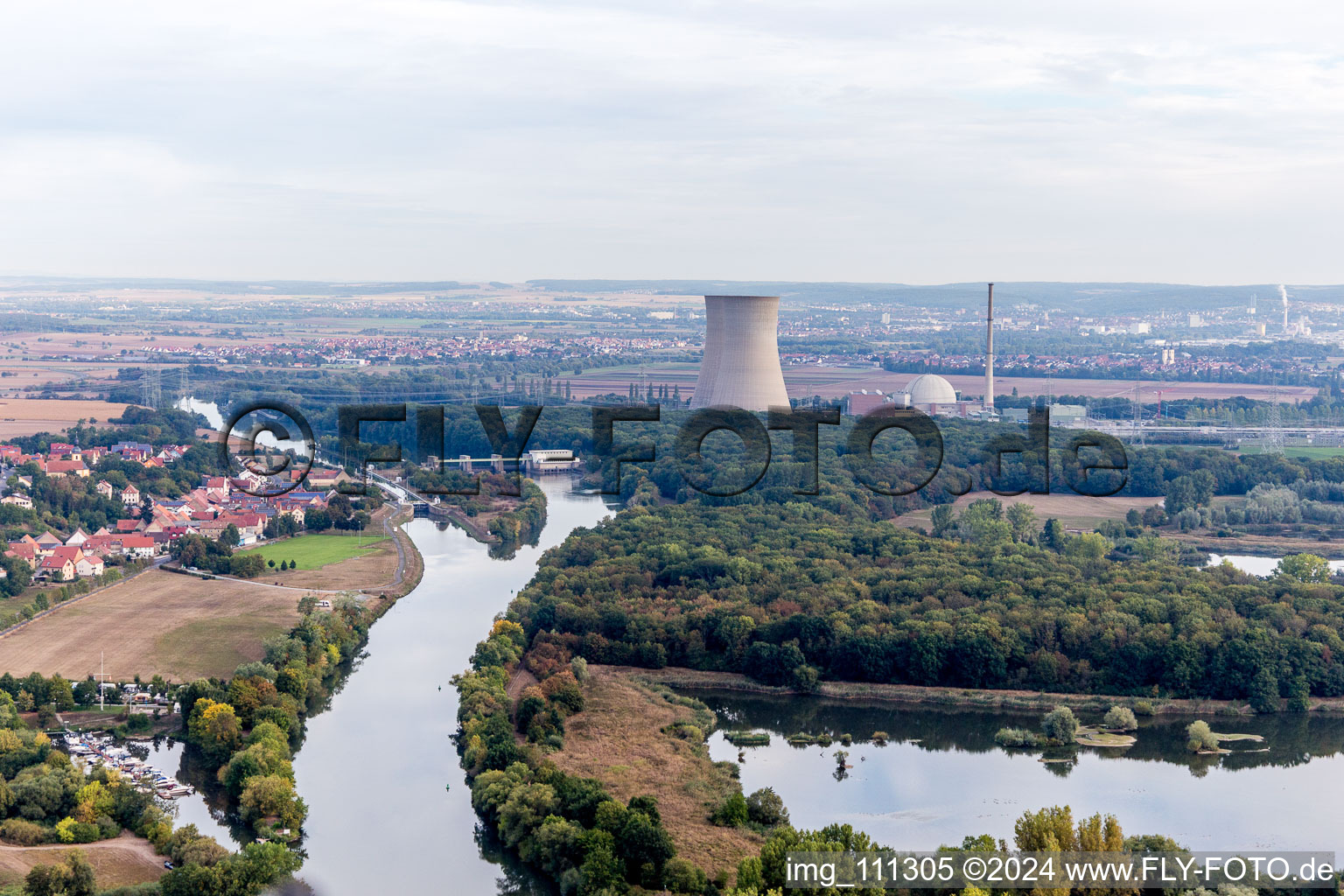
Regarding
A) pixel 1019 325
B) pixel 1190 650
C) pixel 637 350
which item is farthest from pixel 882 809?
pixel 1019 325

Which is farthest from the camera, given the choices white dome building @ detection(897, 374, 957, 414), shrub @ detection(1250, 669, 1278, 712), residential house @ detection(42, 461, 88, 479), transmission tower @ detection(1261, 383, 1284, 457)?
white dome building @ detection(897, 374, 957, 414)

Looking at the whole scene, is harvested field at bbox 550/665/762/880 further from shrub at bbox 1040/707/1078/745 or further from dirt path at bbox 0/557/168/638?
dirt path at bbox 0/557/168/638

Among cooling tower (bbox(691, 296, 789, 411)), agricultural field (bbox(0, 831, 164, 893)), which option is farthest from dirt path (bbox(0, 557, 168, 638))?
cooling tower (bbox(691, 296, 789, 411))

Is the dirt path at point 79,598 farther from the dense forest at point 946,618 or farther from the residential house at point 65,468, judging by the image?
the residential house at point 65,468

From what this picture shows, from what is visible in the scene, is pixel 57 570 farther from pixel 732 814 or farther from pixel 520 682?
pixel 732 814

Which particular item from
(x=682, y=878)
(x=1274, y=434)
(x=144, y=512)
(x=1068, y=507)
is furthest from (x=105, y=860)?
(x=1274, y=434)

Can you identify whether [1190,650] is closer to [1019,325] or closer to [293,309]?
[1019,325]
